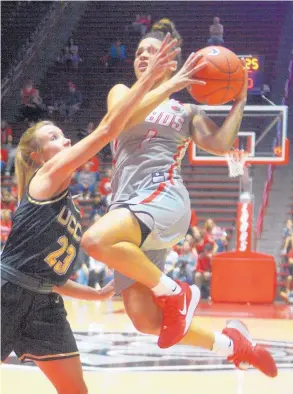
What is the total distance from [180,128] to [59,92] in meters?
13.8

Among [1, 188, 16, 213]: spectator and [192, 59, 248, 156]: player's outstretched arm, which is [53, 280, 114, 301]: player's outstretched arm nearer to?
[192, 59, 248, 156]: player's outstretched arm

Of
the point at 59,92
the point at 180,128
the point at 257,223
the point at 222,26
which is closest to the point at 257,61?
the point at 257,223

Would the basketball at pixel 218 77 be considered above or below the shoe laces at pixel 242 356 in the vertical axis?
above

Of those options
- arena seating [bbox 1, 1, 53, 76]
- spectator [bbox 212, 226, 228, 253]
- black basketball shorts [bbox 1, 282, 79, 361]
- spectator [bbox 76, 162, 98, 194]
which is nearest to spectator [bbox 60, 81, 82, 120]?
arena seating [bbox 1, 1, 53, 76]

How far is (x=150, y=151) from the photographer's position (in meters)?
3.37

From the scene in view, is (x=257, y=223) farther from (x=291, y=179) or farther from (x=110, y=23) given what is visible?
(x=110, y=23)

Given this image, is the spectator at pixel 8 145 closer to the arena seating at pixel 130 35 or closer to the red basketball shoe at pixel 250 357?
the arena seating at pixel 130 35

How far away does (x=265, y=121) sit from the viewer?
35.3ft

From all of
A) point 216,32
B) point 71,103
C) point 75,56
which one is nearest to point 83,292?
point 216,32

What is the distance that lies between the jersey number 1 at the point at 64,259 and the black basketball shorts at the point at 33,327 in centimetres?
13

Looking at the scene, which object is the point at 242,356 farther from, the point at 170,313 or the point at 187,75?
the point at 187,75

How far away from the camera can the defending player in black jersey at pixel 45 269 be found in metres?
2.95

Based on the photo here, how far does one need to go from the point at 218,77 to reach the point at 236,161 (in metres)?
6.48

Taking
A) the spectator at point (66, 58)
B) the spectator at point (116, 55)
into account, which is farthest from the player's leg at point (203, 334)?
the spectator at point (66, 58)
